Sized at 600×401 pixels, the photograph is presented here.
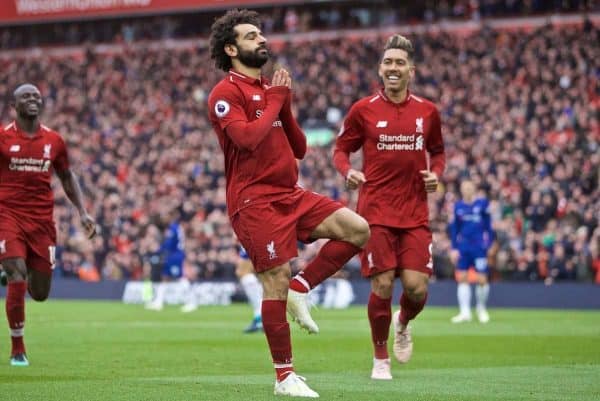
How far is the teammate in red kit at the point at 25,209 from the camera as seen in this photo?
1216 cm

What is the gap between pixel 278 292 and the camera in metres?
8.86

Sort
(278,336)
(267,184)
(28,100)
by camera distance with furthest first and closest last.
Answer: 1. (28,100)
2. (267,184)
3. (278,336)

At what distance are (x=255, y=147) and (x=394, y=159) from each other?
243cm

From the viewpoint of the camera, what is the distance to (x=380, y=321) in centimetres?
1070

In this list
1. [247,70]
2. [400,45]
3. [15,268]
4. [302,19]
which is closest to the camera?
[247,70]

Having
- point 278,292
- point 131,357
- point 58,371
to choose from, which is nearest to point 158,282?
point 131,357

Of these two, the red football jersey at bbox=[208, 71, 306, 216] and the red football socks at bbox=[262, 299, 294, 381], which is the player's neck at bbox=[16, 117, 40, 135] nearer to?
the red football jersey at bbox=[208, 71, 306, 216]

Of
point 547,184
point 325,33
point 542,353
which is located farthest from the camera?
point 325,33

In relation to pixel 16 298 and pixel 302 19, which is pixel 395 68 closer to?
pixel 16 298

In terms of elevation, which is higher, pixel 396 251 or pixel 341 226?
pixel 341 226

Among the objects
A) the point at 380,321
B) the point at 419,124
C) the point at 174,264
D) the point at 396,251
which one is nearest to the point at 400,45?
the point at 419,124

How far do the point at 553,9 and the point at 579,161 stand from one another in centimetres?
1145

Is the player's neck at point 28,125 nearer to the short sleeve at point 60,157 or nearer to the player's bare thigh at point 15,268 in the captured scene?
the short sleeve at point 60,157

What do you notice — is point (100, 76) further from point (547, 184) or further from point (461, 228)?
point (461, 228)
